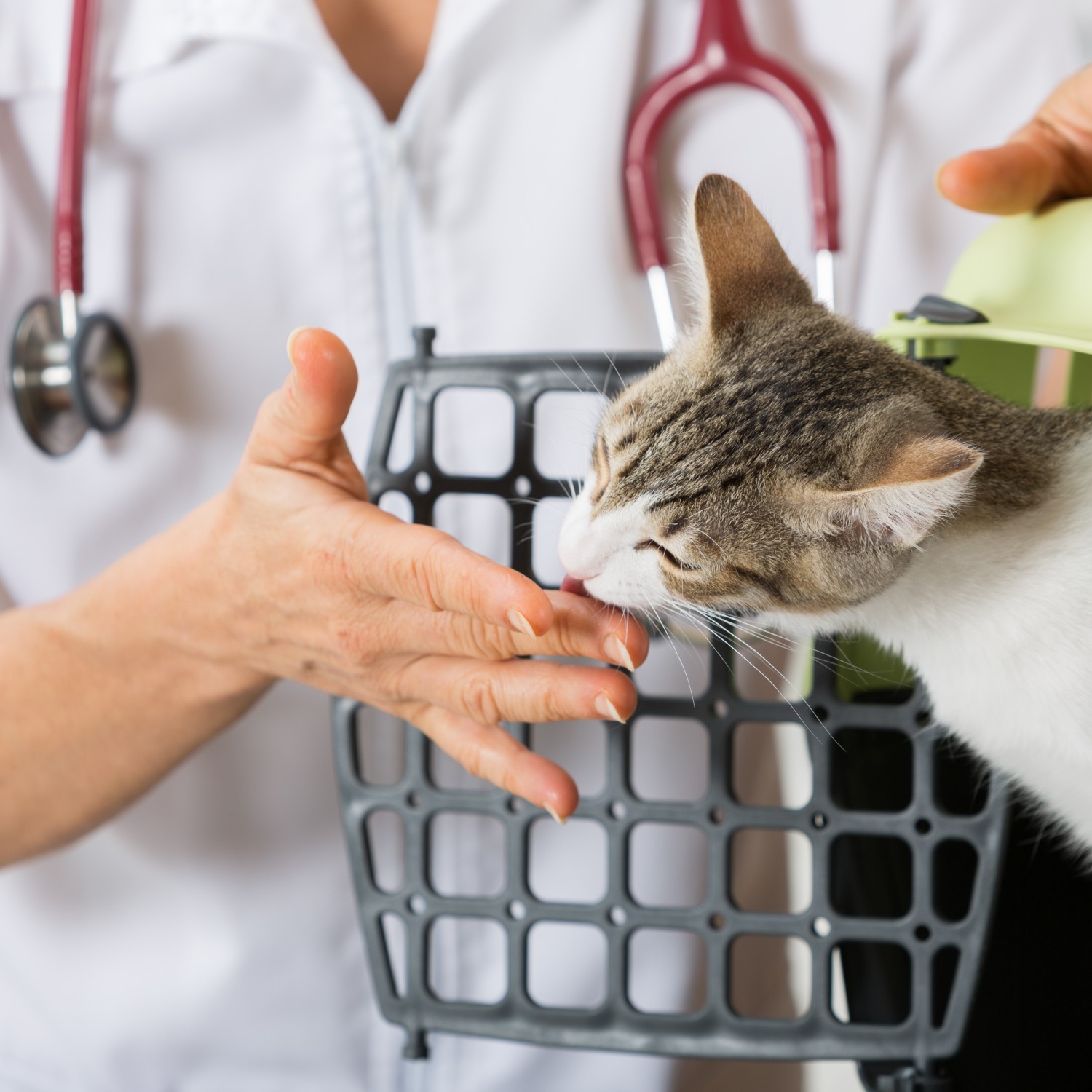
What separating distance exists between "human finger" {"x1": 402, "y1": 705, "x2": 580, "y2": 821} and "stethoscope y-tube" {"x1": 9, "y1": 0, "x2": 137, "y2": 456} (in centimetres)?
36

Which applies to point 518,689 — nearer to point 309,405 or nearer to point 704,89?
point 309,405

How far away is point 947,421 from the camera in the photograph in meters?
0.59

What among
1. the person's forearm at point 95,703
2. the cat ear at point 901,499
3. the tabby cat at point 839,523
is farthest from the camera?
the person's forearm at point 95,703

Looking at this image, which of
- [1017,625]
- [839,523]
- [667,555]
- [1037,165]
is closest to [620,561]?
[667,555]

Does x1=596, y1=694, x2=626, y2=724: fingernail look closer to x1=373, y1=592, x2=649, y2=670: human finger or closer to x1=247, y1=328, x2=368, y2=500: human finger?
x1=373, y1=592, x2=649, y2=670: human finger

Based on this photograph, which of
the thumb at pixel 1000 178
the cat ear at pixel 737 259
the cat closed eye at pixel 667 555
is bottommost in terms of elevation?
the cat closed eye at pixel 667 555

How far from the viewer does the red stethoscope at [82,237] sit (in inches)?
28.9

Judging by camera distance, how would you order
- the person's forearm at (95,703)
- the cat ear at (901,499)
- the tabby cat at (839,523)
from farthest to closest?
the person's forearm at (95,703) < the tabby cat at (839,523) < the cat ear at (901,499)

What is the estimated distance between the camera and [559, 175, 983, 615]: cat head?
0.57 metres

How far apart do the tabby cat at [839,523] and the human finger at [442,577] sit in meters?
0.13

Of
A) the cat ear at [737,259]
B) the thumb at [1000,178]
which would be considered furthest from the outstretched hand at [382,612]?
the thumb at [1000,178]

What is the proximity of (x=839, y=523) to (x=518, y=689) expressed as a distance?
0.21 m

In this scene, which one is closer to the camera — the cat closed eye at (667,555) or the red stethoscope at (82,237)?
the cat closed eye at (667,555)

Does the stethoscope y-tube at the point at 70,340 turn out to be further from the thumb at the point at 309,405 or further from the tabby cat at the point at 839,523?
the tabby cat at the point at 839,523
